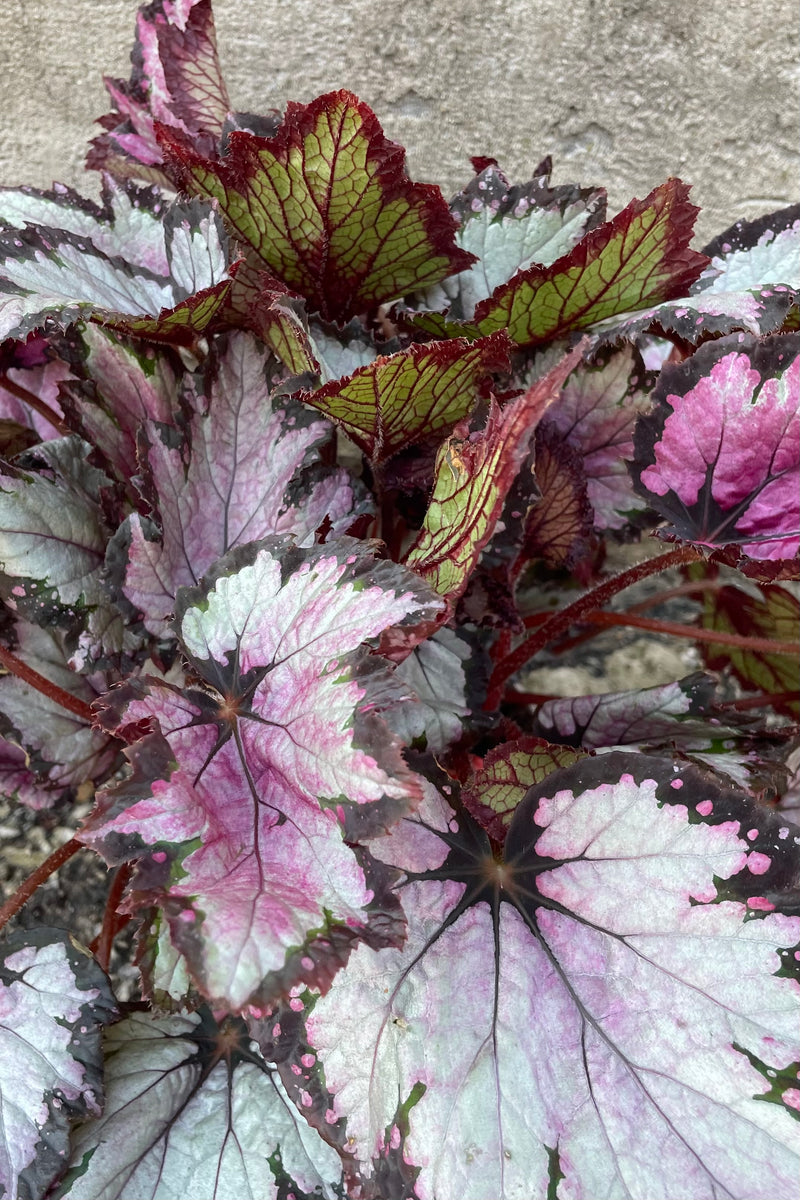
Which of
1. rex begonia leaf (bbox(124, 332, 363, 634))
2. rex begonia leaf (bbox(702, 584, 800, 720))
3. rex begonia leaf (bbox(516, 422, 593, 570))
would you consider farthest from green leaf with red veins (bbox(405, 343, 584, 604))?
rex begonia leaf (bbox(702, 584, 800, 720))

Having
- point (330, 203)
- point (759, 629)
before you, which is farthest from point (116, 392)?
point (759, 629)

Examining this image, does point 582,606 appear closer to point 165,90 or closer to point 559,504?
point 559,504

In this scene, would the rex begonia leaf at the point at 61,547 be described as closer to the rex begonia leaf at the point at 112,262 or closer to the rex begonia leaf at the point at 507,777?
the rex begonia leaf at the point at 112,262

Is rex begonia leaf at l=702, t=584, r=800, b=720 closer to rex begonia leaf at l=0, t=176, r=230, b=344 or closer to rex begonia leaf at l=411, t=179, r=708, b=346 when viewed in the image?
rex begonia leaf at l=411, t=179, r=708, b=346

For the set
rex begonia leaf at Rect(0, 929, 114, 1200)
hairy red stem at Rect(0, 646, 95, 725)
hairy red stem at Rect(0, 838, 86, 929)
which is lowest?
rex begonia leaf at Rect(0, 929, 114, 1200)

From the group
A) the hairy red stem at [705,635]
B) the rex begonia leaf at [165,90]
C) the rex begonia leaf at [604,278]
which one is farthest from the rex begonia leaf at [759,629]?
the rex begonia leaf at [165,90]

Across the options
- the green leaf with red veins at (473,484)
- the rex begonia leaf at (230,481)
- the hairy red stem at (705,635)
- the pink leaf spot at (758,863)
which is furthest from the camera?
the hairy red stem at (705,635)

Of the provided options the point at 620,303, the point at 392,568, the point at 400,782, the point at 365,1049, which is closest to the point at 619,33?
the point at 620,303
